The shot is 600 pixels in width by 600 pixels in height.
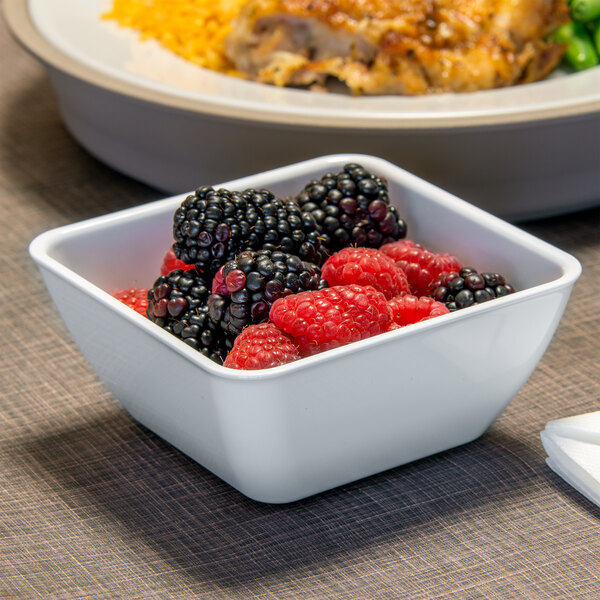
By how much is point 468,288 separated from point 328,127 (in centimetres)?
47

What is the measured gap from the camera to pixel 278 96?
165 cm

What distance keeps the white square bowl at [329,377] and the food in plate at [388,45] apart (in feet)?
1.77

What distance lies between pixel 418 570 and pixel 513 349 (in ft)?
0.80

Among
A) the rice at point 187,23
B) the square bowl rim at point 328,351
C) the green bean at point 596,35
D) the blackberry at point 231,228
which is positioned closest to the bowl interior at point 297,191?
the square bowl rim at point 328,351

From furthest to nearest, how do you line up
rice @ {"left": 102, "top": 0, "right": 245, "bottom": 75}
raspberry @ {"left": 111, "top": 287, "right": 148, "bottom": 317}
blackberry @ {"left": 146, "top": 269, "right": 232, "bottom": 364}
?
1. rice @ {"left": 102, "top": 0, "right": 245, "bottom": 75}
2. raspberry @ {"left": 111, "top": 287, "right": 148, "bottom": 317}
3. blackberry @ {"left": 146, "top": 269, "right": 232, "bottom": 364}

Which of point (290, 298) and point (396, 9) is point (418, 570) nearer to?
point (290, 298)

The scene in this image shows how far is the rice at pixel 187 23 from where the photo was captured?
72.1 inches

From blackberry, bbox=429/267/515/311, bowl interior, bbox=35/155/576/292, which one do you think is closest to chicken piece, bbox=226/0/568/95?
bowl interior, bbox=35/155/576/292

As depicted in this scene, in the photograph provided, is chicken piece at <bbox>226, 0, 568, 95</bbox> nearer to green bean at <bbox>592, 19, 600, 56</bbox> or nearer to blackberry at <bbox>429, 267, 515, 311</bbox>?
green bean at <bbox>592, 19, 600, 56</bbox>

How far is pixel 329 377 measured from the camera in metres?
0.96

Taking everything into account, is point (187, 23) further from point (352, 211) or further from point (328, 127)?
point (352, 211)

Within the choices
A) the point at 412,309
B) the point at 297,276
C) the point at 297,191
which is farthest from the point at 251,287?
the point at 297,191

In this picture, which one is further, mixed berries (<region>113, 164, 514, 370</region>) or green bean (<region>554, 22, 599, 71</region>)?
green bean (<region>554, 22, 599, 71</region>)

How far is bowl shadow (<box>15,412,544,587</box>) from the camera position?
1001 millimetres
